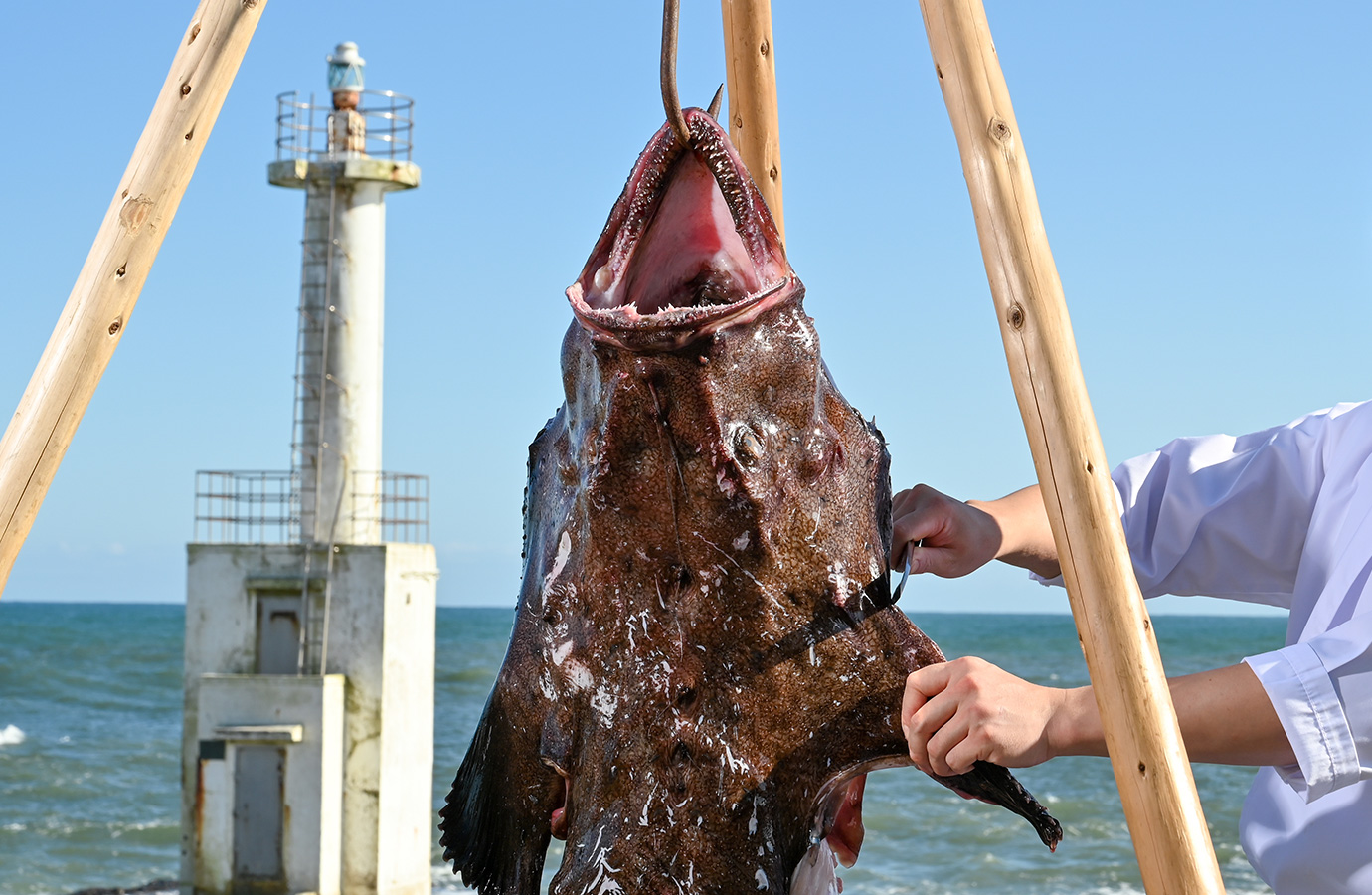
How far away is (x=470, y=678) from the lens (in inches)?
2074

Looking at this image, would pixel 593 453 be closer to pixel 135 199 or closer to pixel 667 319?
pixel 667 319

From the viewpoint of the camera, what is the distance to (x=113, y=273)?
2.54 m

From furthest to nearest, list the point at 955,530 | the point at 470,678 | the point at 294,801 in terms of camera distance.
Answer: the point at 470,678 < the point at 294,801 < the point at 955,530

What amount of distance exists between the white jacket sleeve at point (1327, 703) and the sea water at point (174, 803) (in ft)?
68.8

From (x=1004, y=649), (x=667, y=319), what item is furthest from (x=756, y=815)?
(x=1004, y=649)

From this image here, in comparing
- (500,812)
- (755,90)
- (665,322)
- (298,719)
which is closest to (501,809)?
(500,812)

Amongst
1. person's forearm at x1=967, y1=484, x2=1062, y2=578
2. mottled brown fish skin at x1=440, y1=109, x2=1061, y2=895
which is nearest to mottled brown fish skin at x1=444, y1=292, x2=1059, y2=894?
mottled brown fish skin at x1=440, y1=109, x2=1061, y2=895

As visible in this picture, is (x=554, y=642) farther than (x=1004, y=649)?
No

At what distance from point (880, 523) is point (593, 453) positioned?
513 millimetres

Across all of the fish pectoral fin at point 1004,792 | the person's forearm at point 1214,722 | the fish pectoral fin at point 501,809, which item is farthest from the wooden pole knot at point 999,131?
the fish pectoral fin at point 501,809

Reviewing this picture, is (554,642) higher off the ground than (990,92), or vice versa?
(990,92)

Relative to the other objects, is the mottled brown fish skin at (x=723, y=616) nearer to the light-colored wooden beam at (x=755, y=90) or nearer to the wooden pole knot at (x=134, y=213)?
the wooden pole knot at (x=134, y=213)

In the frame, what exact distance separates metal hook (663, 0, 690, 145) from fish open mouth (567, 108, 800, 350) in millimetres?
18

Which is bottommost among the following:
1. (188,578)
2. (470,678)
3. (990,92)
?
(470,678)
